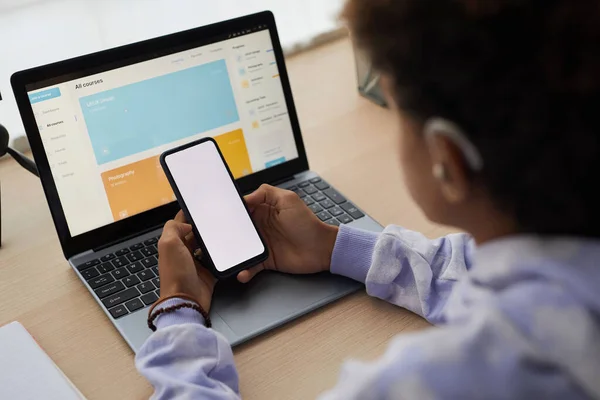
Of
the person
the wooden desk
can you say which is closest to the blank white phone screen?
the wooden desk

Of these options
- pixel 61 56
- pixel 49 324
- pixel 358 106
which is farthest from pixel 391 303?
pixel 61 56

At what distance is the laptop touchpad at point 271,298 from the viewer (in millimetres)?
859

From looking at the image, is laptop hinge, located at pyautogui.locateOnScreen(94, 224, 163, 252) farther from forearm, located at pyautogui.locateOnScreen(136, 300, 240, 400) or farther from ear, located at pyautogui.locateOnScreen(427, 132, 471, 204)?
ear, located at pyautogui.locateOnScreen(427, 132, 471, 204)

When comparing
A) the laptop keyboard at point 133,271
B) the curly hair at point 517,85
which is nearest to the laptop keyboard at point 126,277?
the laptop keyboard at point 133,271

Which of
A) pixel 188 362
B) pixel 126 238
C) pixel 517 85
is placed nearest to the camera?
pixel 517 85

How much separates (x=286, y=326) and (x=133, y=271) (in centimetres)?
20

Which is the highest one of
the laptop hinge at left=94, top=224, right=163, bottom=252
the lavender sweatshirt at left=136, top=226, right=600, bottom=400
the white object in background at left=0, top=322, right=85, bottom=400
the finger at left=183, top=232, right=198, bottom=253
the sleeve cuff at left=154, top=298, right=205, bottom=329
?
the lavender sweatshirt at left=136, top=226, right=600, bottom=400

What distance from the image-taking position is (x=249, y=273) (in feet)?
2.97

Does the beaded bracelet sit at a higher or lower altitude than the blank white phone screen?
lower

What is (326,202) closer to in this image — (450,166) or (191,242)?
(191,242)

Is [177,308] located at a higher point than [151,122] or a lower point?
lower

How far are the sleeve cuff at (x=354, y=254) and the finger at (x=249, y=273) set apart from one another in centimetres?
8

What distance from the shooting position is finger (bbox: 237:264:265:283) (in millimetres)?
896

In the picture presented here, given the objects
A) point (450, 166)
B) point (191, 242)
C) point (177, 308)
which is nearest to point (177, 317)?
point (177, 308)
